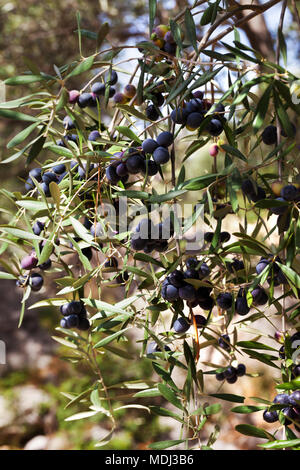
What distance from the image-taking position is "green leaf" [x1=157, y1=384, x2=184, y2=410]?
0.53 metres

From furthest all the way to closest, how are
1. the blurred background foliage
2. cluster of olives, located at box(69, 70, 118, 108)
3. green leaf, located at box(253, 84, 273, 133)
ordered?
the blurred background foliage, cluster of olives, located at box(69, 70, 118, 108), green leaf, located at box(253, 84, 273, 133)

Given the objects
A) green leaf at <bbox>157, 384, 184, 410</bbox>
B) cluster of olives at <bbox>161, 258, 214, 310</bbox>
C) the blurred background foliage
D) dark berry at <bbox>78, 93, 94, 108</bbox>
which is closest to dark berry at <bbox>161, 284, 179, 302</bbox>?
cluster of olives at <bbox>161, 258, 214, 310</bbox>

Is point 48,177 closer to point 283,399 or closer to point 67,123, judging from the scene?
point 67,123

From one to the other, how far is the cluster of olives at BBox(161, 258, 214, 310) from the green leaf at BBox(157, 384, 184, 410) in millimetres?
98

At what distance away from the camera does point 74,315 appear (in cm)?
63

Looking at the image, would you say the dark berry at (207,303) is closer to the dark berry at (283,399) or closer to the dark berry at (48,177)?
the dark berry at (283,399)

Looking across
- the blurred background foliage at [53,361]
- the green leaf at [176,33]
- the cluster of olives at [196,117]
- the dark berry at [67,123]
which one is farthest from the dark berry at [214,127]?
the blurred background foliage at [53,361]

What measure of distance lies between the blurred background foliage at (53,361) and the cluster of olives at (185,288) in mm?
1815

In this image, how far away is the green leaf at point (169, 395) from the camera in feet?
1.75

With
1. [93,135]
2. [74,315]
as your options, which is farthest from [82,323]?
[93,135]

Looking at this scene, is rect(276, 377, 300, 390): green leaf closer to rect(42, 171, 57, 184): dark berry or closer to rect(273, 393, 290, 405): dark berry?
rect(273, 393, 290, 405): dark berry

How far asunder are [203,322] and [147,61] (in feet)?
1.16

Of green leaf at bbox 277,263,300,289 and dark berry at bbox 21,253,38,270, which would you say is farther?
dark berry at bbox 21,253,38,270
